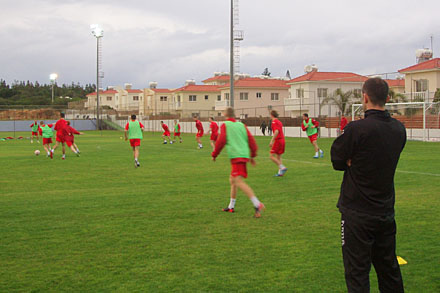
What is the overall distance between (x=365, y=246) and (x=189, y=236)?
3939 mm

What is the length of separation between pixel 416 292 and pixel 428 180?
8.80m

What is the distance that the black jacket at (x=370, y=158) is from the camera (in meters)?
3.84

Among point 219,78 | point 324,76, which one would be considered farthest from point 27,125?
point 324,76

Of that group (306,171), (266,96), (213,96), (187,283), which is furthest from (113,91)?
(187,283)

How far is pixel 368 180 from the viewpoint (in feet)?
12.8

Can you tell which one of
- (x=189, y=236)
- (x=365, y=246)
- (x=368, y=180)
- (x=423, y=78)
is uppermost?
(x=423, y=78)

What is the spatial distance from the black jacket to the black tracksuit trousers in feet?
A: 0.25

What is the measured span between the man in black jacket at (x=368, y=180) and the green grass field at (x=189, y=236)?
4.34 ft

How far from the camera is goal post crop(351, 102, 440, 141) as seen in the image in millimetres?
32438

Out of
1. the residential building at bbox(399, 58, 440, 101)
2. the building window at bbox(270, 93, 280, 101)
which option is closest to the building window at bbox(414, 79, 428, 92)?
the residential building at bbox(399, 58, 440, 101)

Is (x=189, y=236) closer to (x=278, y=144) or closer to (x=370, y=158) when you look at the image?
(x=370, y=158)

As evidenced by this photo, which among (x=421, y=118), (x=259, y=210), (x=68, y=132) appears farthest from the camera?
(x=421, y=118)

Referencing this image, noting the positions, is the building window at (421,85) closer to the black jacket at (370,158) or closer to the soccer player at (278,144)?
the soccer player at (278,144)

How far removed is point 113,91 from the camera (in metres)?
123
